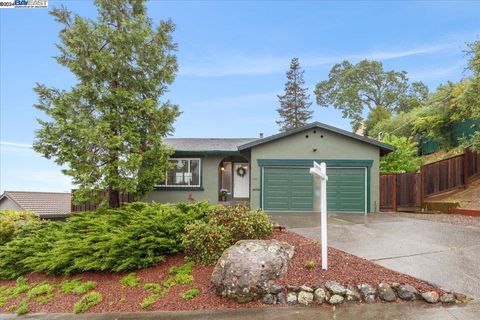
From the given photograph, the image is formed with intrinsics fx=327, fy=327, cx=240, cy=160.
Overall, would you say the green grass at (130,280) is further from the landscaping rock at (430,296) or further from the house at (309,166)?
the house at (309,166)

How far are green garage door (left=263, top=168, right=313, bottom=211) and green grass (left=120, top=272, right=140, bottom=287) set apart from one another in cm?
895

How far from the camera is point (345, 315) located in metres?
4.84

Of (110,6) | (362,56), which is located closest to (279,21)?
(110,6)

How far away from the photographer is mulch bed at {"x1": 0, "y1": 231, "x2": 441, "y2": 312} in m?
5.62

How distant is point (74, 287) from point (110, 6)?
32.4 feet

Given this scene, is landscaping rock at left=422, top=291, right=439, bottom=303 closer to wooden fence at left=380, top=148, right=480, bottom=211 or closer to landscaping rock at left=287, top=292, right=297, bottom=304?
landscaping rock at left=287, top=292, right=297, bottom=304

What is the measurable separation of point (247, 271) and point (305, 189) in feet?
Result: 33.1

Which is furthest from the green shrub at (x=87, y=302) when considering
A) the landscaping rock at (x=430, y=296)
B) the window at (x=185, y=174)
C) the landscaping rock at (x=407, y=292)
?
the window at (x=185, y=174)

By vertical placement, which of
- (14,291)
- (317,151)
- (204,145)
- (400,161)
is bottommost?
(14,291)

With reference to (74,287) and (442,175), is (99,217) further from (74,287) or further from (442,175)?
(442,175)

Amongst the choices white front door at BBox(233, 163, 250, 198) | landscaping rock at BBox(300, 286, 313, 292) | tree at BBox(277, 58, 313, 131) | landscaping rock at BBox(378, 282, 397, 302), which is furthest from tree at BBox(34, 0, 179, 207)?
tree at BBox(277, 58, 313, 131)

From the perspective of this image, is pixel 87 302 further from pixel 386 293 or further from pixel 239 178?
pixel 239 178

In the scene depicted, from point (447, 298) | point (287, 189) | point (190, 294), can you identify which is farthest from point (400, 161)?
point (190, 294)

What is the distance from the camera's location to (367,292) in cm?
534
